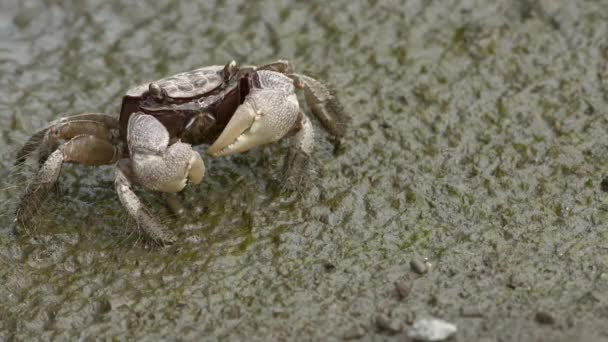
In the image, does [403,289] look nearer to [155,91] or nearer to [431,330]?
[431,330]

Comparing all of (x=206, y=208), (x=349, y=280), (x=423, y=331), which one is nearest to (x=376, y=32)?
(x=206, y=208)

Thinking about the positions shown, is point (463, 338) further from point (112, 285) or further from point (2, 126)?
point (2, 126)

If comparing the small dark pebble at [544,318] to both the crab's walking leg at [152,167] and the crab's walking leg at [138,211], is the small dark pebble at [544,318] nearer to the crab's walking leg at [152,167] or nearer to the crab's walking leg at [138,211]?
the crab's walking leg at [152,167]

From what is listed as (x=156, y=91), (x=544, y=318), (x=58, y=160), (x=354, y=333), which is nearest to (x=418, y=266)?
(x=354, y=333)

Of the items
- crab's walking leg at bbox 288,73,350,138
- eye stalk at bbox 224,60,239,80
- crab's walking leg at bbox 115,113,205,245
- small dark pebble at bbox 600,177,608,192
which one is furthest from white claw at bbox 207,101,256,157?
small dark pebble at bbox 600,177,608,192

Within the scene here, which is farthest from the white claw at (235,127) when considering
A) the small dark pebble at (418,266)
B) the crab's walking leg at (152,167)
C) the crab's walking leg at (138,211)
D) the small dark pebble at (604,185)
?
the small dark pebble at (604,185)

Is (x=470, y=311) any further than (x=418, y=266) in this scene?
No
